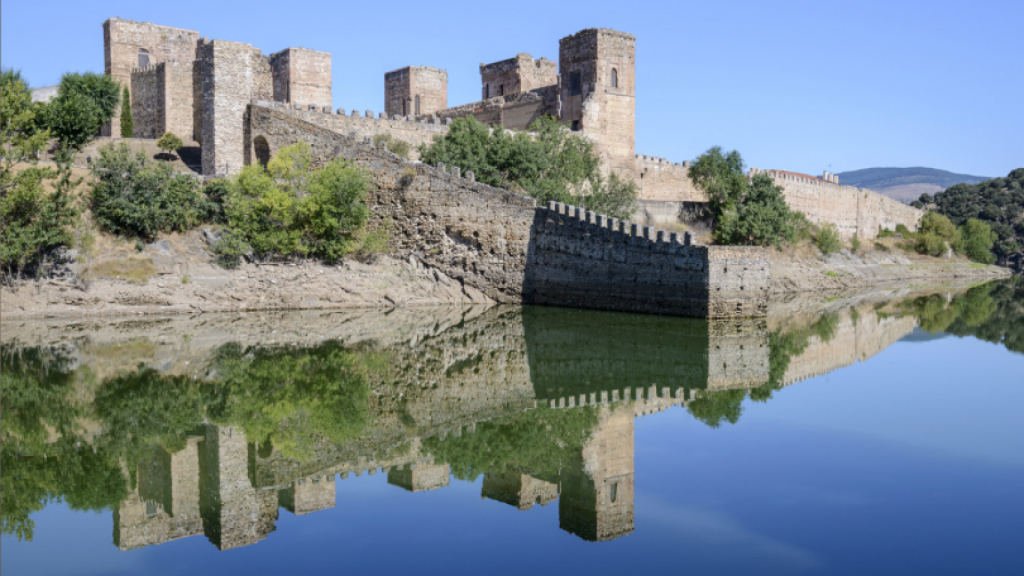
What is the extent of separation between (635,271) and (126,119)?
21204mm

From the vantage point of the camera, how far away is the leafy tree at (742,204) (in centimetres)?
3381

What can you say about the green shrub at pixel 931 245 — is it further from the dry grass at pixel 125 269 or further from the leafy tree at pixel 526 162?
the dry grass at pixel 125 269

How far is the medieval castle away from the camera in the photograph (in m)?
25.6

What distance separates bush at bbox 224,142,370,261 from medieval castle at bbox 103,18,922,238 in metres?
2.07

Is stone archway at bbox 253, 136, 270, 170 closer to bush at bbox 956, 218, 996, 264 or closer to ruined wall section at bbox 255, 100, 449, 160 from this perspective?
ruined wall section at bbox 255, 100, 449, 160

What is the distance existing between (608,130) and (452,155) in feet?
35.8

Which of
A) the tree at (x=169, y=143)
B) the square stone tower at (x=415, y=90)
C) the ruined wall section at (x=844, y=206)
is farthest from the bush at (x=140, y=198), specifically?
the ruined wall section at (x=844, y=206)

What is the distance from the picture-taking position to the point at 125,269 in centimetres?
1975

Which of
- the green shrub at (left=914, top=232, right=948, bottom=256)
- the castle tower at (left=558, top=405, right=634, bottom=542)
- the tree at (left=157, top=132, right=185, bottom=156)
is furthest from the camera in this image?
the green shrub at (left=914, top=232, right=948, bottom=256)

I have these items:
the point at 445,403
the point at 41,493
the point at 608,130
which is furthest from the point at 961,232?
the point at 41,493

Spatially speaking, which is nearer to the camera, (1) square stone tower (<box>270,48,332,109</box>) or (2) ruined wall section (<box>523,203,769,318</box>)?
(2) ruined wall section (<box>523,203,769,318</box>)

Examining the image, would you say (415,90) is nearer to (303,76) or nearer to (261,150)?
(303,76)

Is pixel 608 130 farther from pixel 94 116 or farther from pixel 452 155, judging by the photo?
pixel 94 116

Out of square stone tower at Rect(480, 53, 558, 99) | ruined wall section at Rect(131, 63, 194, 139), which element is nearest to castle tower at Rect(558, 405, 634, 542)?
ruined wall section at Rect(131, 63, 194, 139)
